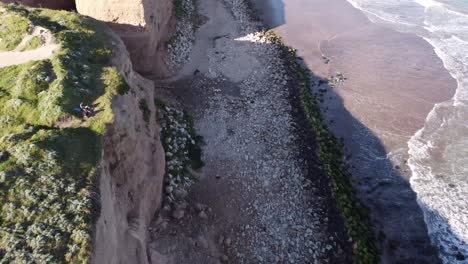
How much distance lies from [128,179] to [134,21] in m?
14.8

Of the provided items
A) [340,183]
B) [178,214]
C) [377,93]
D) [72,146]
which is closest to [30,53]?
[72,146]

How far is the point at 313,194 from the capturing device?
1012 inches

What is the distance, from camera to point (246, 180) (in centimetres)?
2598

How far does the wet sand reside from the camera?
25.1m

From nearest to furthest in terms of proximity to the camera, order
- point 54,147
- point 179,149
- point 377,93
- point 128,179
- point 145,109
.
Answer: point 54,147
point 128,179
point 145,109
point 179,149
point 377,93

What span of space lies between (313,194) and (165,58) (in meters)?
17.8

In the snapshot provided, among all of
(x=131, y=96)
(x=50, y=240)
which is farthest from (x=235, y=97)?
(x=50, y=240)

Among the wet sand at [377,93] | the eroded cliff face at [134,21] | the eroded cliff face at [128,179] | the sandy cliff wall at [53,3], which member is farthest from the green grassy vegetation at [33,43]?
the wet sand at [377,93]

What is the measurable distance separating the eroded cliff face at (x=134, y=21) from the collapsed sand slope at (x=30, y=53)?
685 centimetres

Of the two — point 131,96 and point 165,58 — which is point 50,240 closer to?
point 131,96

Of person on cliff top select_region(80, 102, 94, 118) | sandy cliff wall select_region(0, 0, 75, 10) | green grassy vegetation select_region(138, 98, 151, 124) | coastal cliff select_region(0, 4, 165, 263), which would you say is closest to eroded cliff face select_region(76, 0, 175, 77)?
sandy cliff wall select_region(0, 0, 75, 10)

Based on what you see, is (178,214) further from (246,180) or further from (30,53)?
(30,53)

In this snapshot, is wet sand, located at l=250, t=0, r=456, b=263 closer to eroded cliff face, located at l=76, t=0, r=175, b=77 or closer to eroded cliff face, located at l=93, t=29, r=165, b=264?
eroded cliff face, located at l=93, t=29, r=165, b=264

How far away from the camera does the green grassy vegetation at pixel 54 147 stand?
12.3 m
